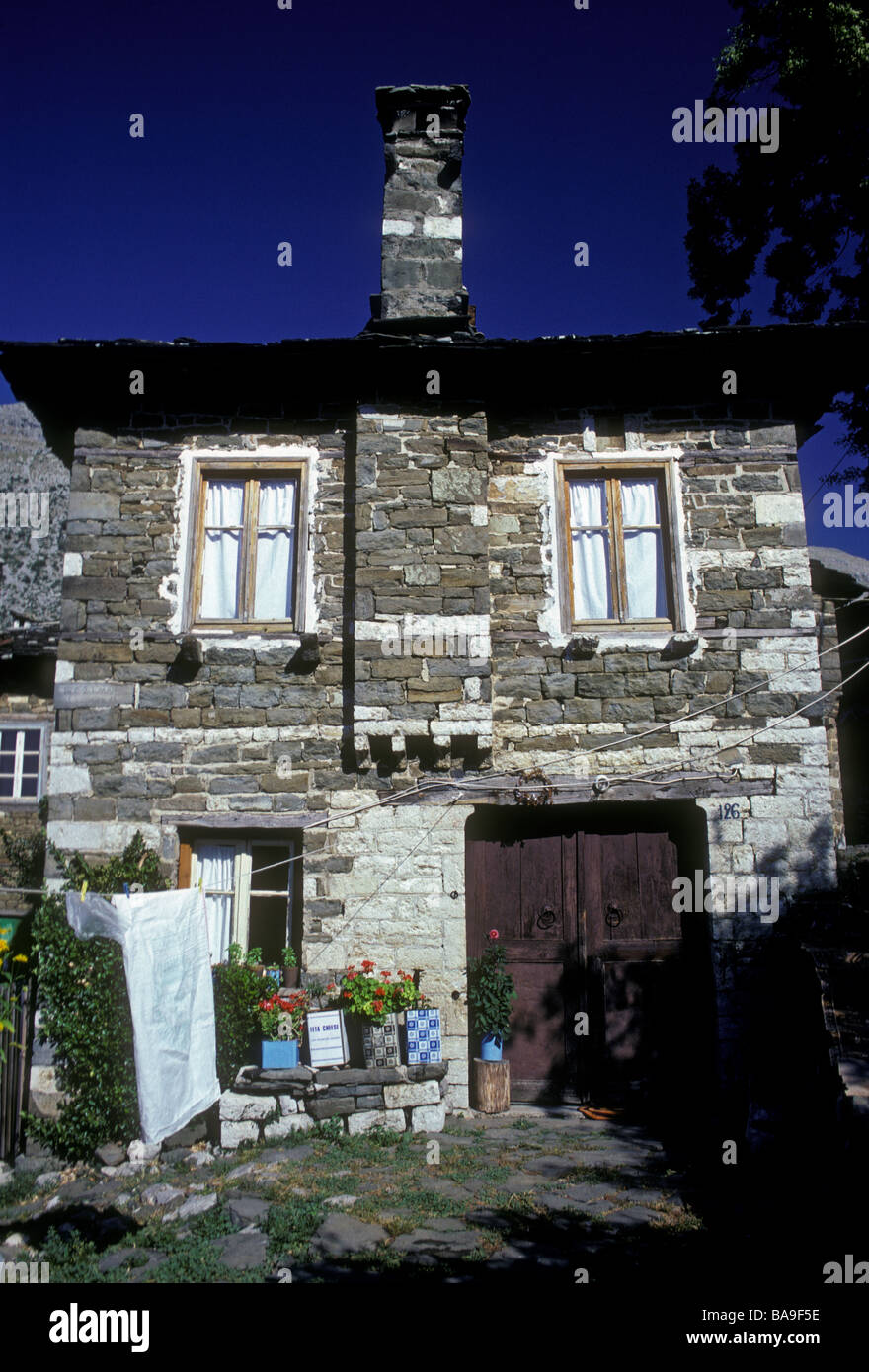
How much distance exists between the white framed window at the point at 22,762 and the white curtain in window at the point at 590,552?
877 cm

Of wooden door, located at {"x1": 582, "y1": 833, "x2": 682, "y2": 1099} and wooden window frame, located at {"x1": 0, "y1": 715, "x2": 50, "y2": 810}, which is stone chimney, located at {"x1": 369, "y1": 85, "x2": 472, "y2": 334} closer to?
wooden door, located at {"x1": 582, "y1": 833, "x2": 682, "y2": 1099}

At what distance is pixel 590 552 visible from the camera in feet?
24.2

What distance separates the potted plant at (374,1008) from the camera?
6.20 meters

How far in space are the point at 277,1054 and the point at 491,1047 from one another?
1706 mm

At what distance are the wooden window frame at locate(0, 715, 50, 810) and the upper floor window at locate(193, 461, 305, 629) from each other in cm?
646

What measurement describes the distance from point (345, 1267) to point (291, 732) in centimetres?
385

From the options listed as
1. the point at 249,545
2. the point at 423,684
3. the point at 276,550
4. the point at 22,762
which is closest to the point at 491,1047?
the point at 423,684

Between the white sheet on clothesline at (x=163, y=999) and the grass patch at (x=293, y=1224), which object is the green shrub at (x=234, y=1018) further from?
the grass patch at (x=293, y=1224)

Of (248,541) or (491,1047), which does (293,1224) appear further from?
(248,541)

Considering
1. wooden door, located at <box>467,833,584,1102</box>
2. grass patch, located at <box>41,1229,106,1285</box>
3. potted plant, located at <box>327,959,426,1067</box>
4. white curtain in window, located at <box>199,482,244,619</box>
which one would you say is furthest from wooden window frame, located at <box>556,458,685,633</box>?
grass patch, located at <box>41,1229,106,1285</box>

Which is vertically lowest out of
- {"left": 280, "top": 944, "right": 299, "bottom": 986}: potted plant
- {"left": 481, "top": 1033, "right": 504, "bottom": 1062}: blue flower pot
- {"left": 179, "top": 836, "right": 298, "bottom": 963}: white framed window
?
{"left": 481, "top": 1033, "right": 504, "bottom": 1062}: blue flower pot

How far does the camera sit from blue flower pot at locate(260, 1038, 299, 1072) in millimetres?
6113

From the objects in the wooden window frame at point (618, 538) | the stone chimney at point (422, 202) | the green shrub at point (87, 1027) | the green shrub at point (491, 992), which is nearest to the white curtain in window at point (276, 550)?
the stone chimney at point (422, 202)
